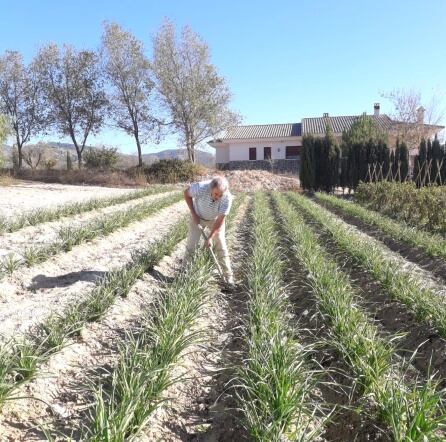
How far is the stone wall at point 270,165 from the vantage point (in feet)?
125

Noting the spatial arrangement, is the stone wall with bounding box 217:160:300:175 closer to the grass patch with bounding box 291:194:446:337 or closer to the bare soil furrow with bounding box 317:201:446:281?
the bare soil furrow with bounding box 317:201:446:281

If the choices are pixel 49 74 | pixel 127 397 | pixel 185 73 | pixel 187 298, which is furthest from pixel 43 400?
pixel 49 74

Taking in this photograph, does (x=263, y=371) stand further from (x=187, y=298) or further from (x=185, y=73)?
(x=185, y=73)

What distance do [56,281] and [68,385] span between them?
2.68 meters

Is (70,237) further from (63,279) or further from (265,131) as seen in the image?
(265,131)

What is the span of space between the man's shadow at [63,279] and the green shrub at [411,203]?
8.06m

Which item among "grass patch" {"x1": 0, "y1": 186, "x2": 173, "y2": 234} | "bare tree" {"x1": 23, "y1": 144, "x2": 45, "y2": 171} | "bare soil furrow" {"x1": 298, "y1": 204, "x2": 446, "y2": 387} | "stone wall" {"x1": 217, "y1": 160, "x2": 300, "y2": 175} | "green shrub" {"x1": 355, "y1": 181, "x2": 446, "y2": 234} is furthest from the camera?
"bare tree" {"x1": 23, "y1": 144, "x2": 45, "y2": 171}

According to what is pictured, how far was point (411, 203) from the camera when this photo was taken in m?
13.0

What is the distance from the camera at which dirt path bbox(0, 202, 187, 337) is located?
4.45 m

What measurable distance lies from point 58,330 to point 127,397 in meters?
1.35

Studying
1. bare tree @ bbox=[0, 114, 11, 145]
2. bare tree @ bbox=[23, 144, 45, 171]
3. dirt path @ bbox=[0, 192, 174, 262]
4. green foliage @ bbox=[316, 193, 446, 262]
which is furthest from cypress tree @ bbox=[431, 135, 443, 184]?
bare tree @ bbox=[23, 144, 45, 171]

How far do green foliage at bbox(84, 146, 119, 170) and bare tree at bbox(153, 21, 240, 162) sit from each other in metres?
6.71

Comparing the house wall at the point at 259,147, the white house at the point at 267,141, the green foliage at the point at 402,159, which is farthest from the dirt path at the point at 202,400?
the house wall at the point at 259,147

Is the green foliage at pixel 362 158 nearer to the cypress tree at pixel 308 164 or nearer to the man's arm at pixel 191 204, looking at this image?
the cypress tree at pixel 308 164
